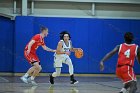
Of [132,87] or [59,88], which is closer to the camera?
[132,87]

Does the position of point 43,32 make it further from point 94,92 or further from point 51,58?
point 51,58

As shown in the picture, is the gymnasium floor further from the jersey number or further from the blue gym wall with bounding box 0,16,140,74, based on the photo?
the blue gym wall with bounding box 0,16,140,74

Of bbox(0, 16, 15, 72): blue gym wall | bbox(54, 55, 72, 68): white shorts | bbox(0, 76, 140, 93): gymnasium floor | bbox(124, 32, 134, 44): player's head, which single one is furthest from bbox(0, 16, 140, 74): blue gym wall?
bbox(124, 32, 134, 44): player's head

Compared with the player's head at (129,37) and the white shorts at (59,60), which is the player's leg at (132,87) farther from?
the white shorts at (59,60)

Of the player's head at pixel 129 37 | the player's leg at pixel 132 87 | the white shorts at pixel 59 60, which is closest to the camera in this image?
the player's leg at pixel 132 87

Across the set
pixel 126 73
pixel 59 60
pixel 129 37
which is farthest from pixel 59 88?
pixel 129 37

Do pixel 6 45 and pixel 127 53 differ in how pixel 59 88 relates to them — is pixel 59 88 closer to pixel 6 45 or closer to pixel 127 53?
pixel 127 53

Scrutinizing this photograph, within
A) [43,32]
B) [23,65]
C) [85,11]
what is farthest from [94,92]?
[85,11]

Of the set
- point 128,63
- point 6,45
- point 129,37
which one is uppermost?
point 129,37

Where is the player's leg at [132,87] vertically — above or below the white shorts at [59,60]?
below

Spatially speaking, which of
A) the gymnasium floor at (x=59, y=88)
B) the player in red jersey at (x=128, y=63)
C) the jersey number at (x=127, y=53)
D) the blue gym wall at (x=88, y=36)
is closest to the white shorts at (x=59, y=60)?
the gymnasium floor at (x=59, y=88)

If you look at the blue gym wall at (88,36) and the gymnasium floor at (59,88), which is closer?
the gymnasium floor at (59,88)

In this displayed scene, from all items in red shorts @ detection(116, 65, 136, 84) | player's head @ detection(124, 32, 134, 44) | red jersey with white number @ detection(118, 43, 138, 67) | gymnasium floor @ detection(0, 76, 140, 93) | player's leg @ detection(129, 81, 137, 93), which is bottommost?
gymnasium floor @ detection(0, 76, 140, 93)

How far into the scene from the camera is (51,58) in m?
22.0
